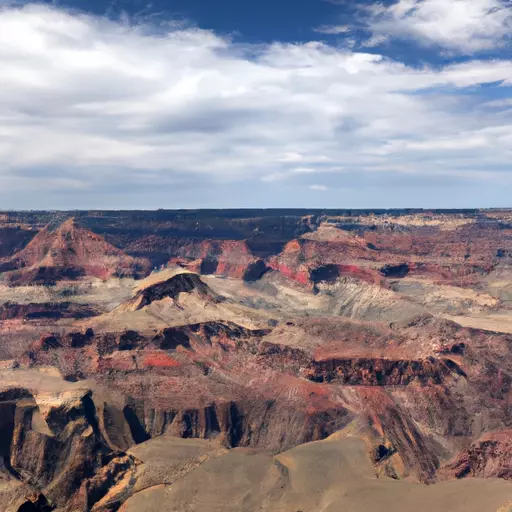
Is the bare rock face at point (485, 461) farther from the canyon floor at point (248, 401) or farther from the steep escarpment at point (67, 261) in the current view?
the steep escarpment at point (67, 261)

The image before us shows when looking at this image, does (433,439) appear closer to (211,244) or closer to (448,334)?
(448,334)

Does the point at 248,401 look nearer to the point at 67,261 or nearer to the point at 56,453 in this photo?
the point at 56,453

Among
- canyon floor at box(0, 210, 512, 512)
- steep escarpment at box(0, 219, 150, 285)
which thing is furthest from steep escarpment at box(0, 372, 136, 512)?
steep escarpment at box(0, 219, 150, 285)

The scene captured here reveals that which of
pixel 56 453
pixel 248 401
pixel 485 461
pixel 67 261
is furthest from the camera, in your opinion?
pixel 67 261

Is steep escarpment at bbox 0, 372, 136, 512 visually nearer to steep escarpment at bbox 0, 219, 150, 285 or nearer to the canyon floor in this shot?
the canyon floor

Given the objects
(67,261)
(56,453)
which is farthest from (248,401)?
(67,261)

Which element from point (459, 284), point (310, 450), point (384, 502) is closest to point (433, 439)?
point (310, 450)
